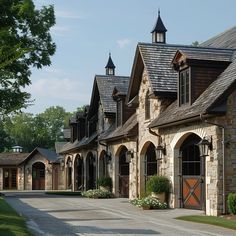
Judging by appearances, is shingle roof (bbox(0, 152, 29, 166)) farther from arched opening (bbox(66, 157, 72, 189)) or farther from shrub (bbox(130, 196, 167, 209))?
shrub (bbox(130, 196, 167, 209))

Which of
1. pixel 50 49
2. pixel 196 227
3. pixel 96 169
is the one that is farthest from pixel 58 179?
pixel 196 227

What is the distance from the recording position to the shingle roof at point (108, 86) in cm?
3453

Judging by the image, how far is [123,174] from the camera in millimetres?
30828

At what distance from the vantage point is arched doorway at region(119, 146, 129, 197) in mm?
30000

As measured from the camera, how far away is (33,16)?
30.4 m

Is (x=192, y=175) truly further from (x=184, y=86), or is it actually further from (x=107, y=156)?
(x=107, y=156)

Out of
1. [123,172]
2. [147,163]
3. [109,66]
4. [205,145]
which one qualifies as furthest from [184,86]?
[109,66]

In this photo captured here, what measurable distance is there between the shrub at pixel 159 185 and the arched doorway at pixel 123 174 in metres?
8.27

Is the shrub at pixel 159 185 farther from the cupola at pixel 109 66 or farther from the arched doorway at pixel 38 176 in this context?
the arched doorway at pixel 38 176

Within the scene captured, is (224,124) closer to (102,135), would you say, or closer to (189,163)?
(189,163)

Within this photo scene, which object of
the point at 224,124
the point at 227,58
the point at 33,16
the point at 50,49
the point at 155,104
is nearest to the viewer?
the point at 224,124

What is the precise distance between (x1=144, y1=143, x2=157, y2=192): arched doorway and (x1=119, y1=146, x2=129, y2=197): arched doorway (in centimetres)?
407

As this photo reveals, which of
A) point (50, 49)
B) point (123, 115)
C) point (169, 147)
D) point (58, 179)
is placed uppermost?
point (50, 49)

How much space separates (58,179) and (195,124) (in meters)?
37.1
